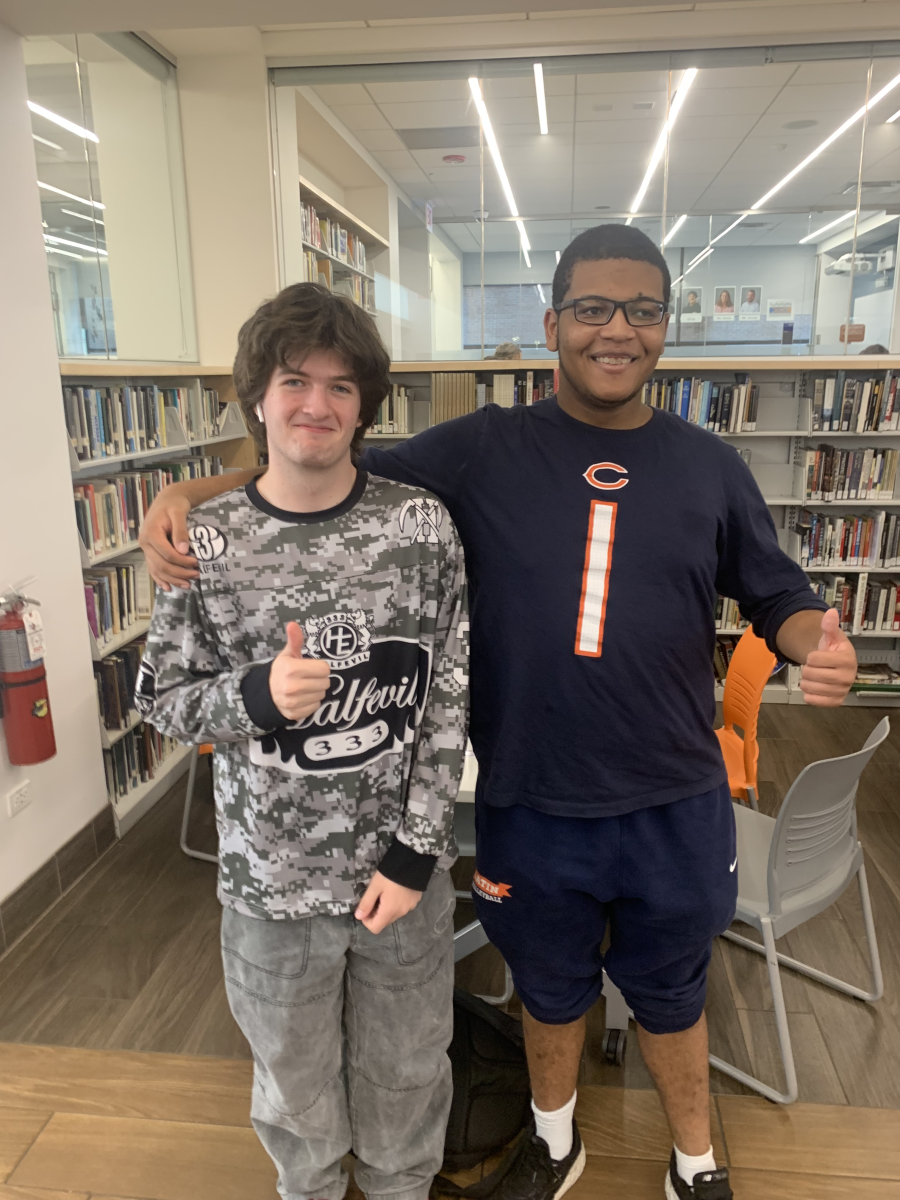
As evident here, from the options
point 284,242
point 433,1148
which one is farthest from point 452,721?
point 284,242

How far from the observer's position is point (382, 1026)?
1.38 meters

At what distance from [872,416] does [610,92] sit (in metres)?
2.34

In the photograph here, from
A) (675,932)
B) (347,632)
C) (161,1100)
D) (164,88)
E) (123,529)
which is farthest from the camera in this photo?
(164,88)

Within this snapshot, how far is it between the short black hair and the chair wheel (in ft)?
5.54

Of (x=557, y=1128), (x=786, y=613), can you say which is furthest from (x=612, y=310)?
(x=557, y=1128)

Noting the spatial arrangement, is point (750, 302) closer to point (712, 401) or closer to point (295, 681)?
point (712, 401)

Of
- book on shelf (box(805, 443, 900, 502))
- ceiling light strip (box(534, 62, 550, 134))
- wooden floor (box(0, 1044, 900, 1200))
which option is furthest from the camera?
book on shelf (box(805, 443, 900, 502))

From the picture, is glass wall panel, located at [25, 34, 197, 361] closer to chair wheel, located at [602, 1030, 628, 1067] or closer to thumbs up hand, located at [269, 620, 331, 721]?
thumbs up hand, located at [269, 620, 331, 721]

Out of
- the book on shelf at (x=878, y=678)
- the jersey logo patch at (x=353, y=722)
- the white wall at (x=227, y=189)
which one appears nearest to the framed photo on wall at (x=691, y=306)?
the book on shelf at (x=878, y=678)

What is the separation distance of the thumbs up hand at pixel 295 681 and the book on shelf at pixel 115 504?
194cm

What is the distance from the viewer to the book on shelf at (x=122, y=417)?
299 cm

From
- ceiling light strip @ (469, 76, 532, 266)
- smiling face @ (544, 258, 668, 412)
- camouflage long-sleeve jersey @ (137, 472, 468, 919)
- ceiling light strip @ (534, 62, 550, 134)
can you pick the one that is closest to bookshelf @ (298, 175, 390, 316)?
ceiling light strip @ (469, 76, 532, 266)

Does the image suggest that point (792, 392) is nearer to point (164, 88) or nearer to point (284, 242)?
point (284, 242)

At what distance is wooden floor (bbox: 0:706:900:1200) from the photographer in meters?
1.74
